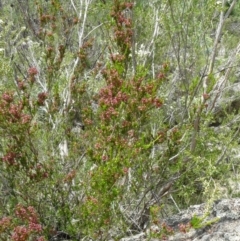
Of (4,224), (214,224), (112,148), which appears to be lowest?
(214,224)

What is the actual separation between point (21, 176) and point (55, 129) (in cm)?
73

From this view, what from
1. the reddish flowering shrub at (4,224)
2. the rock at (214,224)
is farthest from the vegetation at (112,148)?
the rock at (214,224)

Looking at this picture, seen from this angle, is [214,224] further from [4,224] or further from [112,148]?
[4,224]

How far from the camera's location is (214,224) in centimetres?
353

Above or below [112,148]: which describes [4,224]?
below

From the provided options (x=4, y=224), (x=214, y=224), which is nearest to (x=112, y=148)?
(x=4, y=224)

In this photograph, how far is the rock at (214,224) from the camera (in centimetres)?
334

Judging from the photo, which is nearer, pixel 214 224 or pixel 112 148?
pixel 112 148

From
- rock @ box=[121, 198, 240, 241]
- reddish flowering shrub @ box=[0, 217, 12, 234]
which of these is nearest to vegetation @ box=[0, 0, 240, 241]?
reddish flowering shrub @ box=[0, 217, 12, 234]

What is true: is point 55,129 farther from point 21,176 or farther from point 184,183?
point 184,183

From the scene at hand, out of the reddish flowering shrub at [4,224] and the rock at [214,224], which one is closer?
the reddish flowering shrub at [4,224]

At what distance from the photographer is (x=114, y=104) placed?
3041 mm

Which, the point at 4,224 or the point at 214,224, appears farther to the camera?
the point at 214,224

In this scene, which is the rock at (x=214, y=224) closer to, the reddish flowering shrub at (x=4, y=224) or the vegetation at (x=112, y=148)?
the vegetation at (x=112, y=148)
